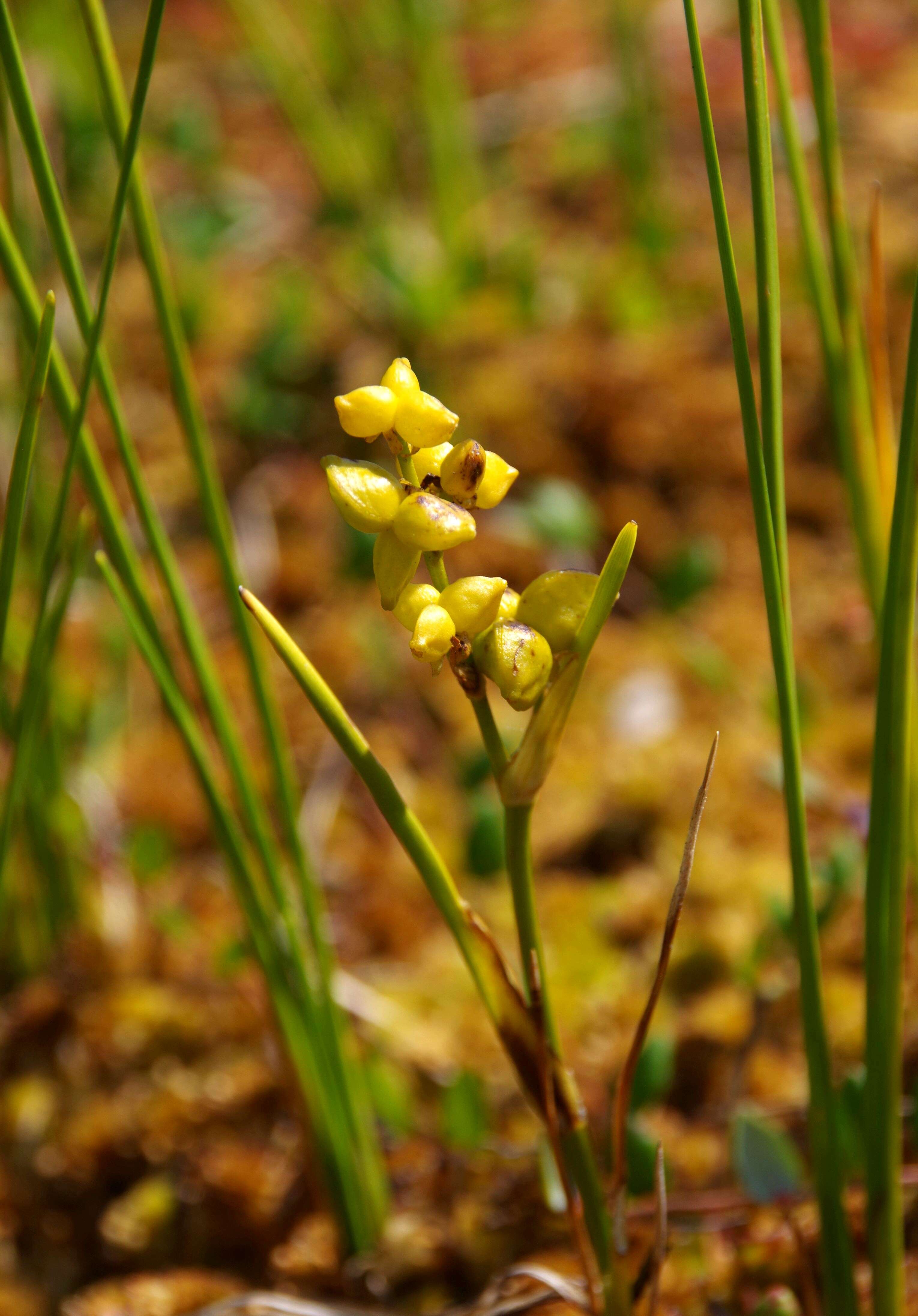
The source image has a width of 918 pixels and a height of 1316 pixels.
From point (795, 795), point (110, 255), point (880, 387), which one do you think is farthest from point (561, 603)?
point (880, 387)

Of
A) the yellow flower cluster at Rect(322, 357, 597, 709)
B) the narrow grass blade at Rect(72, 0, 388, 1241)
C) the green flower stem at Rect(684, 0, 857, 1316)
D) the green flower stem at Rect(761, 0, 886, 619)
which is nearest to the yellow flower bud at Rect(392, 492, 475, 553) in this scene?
the yellow flower cluster at Rect(322, 357, 597, 709)

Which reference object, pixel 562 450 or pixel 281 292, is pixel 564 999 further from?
pixel 281 292

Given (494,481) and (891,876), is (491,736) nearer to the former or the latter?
(494,481)

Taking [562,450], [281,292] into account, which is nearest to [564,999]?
[562,450]

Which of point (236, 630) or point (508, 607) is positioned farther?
point (236, 630)

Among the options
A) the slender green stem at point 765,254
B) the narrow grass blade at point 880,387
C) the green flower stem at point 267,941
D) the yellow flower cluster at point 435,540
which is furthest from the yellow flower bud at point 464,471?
the narrow grass blade at point 880,387
